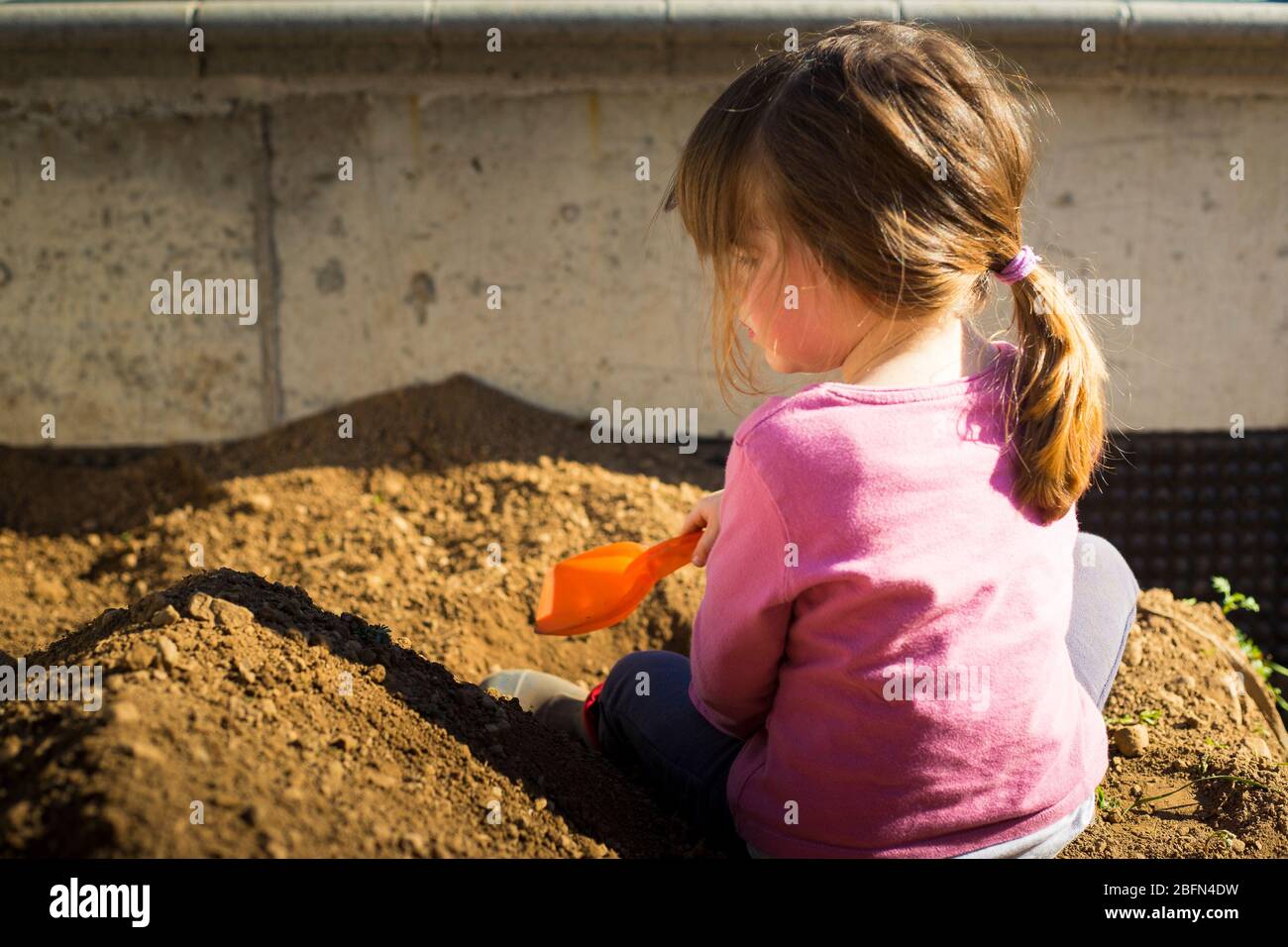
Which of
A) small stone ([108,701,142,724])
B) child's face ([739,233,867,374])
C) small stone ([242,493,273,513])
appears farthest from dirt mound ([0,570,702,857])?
small stone ([242,493,273,513])

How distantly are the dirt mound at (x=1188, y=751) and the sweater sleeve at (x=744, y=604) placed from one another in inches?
26.9

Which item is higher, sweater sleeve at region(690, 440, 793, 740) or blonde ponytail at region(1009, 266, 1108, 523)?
blonde ponytail at region(1009, 266, 1108, 523)

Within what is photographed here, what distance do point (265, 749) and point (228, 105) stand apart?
112 inches

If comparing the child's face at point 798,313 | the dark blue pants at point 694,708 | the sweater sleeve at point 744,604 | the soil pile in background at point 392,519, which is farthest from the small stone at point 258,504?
the child's face at point 798,313

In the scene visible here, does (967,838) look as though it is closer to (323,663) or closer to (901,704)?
(901,704)

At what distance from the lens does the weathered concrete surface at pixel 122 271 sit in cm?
383

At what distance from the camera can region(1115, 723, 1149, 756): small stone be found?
2.48 m

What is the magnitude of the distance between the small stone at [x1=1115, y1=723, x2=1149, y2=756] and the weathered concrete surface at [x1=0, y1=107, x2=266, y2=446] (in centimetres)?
288

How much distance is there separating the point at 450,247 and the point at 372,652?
2160 mm

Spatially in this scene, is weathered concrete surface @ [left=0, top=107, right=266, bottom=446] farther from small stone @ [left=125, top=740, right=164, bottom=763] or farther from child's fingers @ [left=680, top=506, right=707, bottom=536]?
small stone @ [left=125, top=740, right=164, bottom=763]

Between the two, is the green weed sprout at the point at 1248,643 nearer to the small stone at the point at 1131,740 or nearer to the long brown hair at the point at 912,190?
the small stone at the point at 1131,740

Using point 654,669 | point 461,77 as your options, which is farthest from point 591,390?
point 654,669
